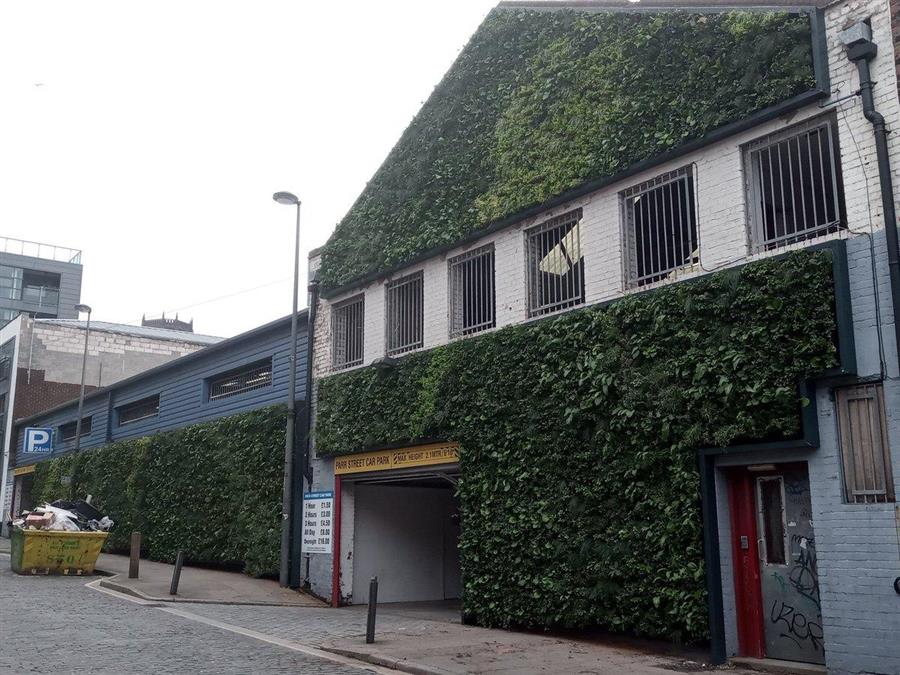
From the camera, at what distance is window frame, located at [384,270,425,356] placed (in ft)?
52.6

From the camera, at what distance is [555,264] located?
540 inches

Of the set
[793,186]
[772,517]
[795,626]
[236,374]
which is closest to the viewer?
[795,626]

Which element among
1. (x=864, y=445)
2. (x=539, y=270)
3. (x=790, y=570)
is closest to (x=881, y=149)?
(x=864, y=445)

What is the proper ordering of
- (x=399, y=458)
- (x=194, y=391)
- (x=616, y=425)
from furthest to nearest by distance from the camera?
(x=194, y=391) → (x=399, y=458) → (x=616, y=425)

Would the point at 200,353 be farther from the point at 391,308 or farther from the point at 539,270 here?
the point at 539,270

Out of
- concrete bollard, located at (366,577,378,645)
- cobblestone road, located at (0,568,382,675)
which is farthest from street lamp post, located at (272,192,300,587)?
concrete bollard, located at (366,577,378,645)

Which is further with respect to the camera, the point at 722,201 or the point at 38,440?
the point at 38,440

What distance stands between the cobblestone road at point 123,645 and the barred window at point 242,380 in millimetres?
6810

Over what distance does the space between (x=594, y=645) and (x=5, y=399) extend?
36249 millimetres

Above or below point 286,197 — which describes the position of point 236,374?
below

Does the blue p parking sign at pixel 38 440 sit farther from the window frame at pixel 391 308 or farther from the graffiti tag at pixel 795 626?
the graffiti tag at pixel 795 626

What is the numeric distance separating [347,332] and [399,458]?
141 inches

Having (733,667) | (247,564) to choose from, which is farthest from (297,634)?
(247,564)

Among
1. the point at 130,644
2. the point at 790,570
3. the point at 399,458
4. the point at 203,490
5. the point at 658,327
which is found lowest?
the point at 130,644
